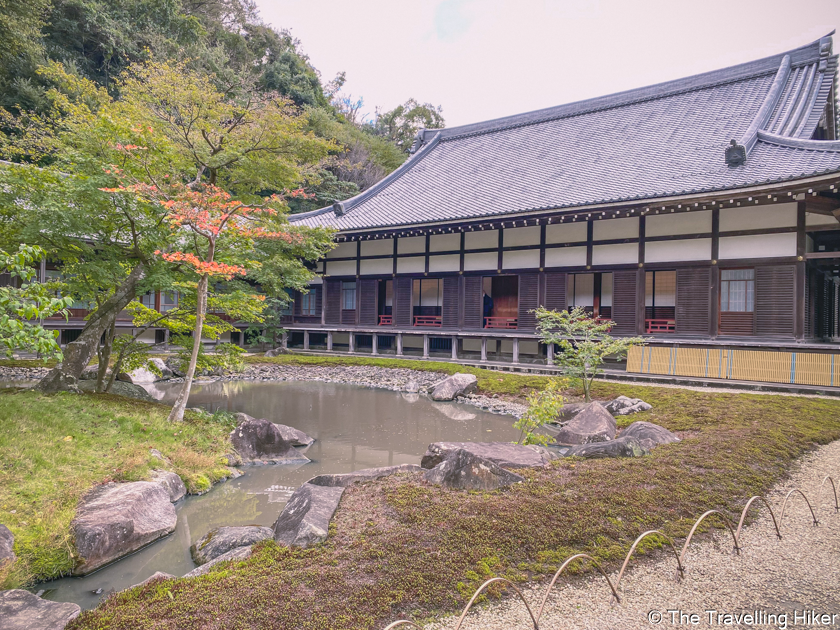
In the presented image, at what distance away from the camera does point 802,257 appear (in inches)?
459

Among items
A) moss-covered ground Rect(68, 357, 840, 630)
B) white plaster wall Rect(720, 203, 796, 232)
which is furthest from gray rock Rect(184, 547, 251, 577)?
white plaster wall Rect(720, 203, 796, 232)

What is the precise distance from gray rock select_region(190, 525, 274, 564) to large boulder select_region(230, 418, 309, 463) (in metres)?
3.08

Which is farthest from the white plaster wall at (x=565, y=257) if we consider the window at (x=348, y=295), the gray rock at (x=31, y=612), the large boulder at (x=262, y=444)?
the gray rock at (x=31, y=612)

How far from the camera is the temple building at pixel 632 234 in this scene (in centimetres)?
1193

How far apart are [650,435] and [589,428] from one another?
1.28m

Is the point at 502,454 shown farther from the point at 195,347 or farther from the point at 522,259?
the point at 522,259

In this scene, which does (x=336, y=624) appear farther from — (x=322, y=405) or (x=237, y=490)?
(x=322, y=405)

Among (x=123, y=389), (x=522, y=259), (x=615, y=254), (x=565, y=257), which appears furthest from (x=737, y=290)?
(x=123, y=389)

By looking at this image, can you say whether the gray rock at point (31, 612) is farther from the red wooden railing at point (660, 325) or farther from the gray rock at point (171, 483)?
the red wooden railing at point (660, 325)

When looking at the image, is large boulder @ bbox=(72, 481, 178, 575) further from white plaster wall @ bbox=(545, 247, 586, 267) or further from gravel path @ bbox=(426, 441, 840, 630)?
white plaster wall @ bbox=(545, 247, 586, 267)

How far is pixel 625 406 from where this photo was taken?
10.3 meters

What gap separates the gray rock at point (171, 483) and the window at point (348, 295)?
45.1ft

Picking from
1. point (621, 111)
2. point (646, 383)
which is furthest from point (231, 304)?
point (621, 111)

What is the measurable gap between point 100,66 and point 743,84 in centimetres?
3207
